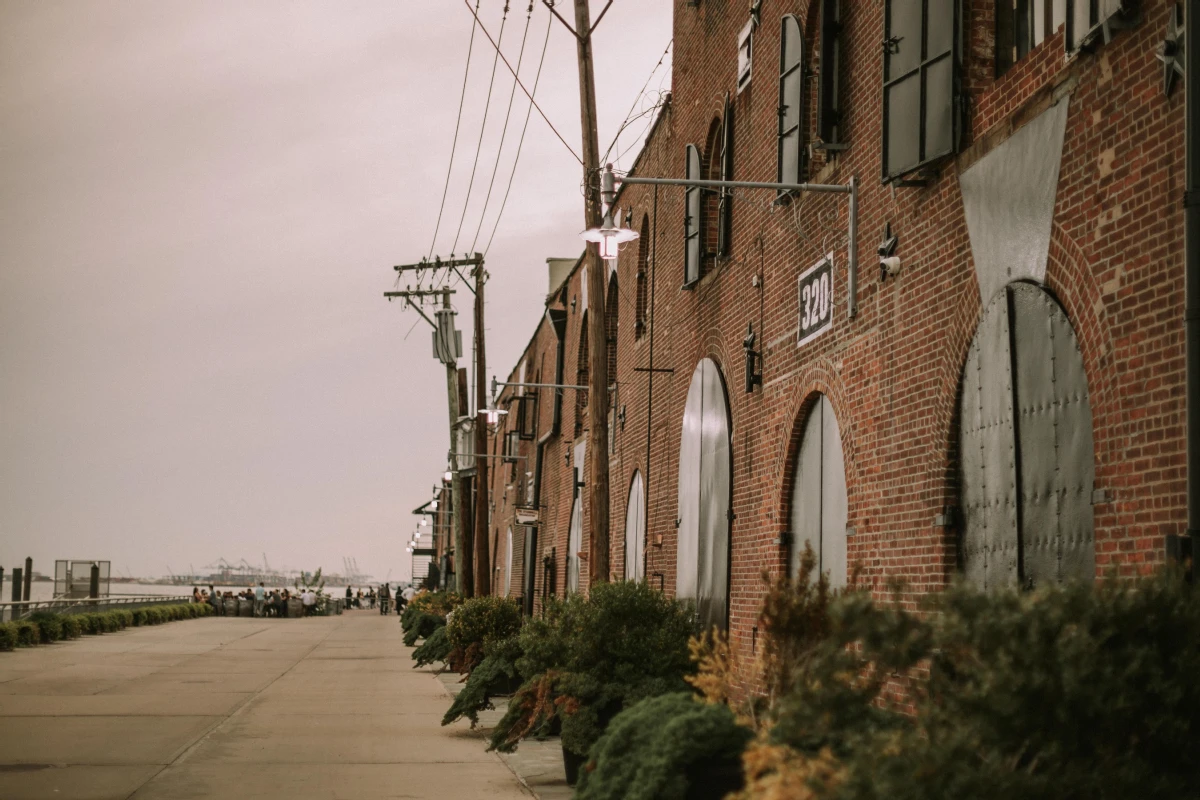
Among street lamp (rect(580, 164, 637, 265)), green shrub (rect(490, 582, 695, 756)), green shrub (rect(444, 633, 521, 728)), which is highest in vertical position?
street lamp (rect(580, 164, 637, 265))

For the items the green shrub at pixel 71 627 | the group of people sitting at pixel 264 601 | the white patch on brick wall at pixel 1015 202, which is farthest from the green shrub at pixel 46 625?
the group of people sitting at pixel 264 601

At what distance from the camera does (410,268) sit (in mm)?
41406

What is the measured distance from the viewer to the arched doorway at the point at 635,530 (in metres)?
20.4

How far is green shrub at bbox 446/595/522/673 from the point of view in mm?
19703

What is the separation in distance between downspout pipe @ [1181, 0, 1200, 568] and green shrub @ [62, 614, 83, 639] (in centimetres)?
3544

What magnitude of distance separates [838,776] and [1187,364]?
3.09 m

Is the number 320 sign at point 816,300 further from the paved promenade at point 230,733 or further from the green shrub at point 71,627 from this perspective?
the green shrub at point 71,627

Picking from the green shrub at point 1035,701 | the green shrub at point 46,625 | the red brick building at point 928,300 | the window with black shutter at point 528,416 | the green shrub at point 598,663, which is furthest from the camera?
the window with black shutter at point 528,416

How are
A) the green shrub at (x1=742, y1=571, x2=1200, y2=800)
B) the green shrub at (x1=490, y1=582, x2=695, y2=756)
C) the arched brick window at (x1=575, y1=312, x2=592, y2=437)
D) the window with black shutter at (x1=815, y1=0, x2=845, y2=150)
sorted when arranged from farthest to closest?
1. the arched brick window at (x1=575, y1=312, x2=592, y2=437)
2. the window with black shutter at (x1=815, y1=0, x2=845, y2=150)
3. the green shrub at (x1=490, y1=582, x2=695, y2=756)
4. the green shrub at (x1=742, y1=571, x2=1200, y2=800)

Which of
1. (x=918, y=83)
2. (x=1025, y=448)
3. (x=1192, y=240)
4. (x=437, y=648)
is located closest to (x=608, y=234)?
(x=918, y=83)

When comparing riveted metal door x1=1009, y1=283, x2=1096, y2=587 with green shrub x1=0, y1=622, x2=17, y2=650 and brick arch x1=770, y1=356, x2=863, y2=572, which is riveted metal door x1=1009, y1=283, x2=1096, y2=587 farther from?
green shrub x1=0, y1=622, x2=17, y2=650

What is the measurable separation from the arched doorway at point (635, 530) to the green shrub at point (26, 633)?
18.4m

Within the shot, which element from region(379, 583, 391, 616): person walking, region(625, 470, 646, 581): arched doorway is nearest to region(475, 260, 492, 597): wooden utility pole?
region(625, 470, 646, 581): arched doorway

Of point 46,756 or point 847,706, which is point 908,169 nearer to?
point 847,706
